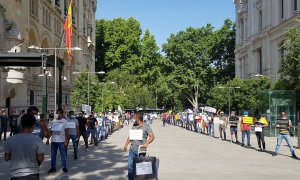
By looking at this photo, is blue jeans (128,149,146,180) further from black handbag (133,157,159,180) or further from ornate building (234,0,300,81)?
ornate building (234,0,300,81)

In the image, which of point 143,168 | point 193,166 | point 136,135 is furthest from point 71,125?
point 143,168

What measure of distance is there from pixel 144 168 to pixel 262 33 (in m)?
54.6

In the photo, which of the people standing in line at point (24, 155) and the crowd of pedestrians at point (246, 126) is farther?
the crowd of pedestrians at point (246, 126)

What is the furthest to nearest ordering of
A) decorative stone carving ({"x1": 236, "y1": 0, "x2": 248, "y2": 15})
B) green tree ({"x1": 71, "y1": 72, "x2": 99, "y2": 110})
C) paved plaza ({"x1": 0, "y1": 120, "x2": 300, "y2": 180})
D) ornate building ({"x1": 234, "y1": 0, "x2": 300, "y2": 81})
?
decorative stone carving ({"x1": 236, "y1": 0, "x2": 248, "y2": 15})
ornate building ({"x1": 234, "y1": 0, "x2": 300, "y2": 81})
green tree ({"x1": 71, "y1": 72, "x2": 99, "y2": 110})
paved plaza ({"x1": 0, "y1": 120, "x2": 300, "y2": 180})

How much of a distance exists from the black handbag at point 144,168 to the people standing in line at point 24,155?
9.48 feet

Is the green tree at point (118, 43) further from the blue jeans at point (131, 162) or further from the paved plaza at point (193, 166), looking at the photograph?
the blue jeans at point (131, 162)

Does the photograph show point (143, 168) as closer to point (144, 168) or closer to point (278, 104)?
point (144, 168)

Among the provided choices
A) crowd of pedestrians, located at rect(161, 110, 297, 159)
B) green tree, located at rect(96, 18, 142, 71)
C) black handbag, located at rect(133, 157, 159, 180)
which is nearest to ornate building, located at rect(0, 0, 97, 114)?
crowd of pedestrians, located at rect(161, 110, 297, 159)

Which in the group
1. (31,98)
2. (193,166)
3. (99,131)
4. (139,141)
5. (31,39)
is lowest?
(193,166)

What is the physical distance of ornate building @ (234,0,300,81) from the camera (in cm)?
5112

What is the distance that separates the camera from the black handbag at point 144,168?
26.9 feet

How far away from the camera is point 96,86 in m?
48.5

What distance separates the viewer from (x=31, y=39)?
3728 cm

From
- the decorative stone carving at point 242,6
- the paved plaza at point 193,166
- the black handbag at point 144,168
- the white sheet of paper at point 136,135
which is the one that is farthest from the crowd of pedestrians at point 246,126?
the decorative stone carving at point 242,6
